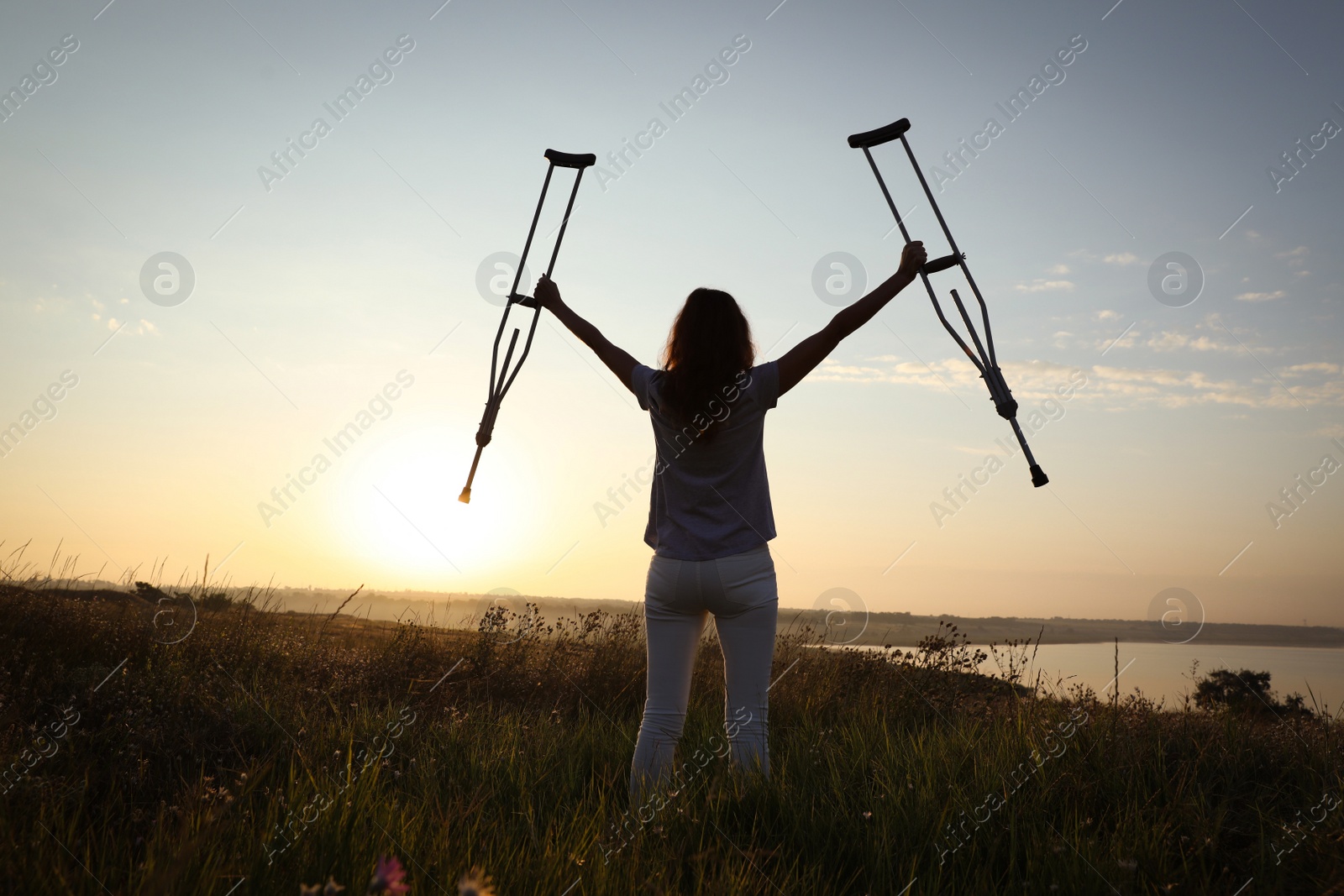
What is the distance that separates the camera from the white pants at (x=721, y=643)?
342 centimetres

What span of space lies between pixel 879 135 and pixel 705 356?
190 centimetres

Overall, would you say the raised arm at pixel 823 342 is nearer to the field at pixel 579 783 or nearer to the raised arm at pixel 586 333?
the raised arm at pixel 586 333

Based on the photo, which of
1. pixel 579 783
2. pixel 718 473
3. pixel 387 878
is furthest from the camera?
pixel 579 783

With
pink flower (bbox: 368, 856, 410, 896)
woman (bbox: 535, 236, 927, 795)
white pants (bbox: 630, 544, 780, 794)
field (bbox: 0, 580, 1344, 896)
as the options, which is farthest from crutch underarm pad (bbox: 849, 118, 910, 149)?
pink flower (bbox: 368, 856, 410, 896)

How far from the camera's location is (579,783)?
13.0 ft

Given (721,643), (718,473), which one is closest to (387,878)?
(721,643)

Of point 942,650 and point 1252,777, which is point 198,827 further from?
point 942,650

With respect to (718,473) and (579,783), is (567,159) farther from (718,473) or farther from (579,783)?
(579,783)

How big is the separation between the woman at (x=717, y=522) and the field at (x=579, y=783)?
0.29m

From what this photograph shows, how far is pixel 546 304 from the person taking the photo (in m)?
4.21

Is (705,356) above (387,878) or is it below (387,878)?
above

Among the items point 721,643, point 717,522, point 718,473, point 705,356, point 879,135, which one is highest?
point 879,135

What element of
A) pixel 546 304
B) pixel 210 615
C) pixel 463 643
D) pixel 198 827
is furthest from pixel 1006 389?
pixel 210 615

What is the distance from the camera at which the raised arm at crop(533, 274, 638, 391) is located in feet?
12.9
